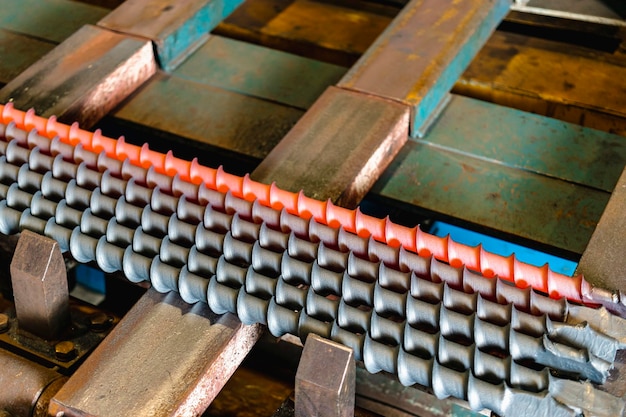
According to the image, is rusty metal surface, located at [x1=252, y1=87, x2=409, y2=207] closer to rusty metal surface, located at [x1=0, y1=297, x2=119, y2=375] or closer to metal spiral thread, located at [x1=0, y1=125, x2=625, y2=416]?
metal spiral thread, located at [x1=0, y1=125, x2=625, y2=416]

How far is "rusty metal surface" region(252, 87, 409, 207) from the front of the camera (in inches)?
68.3

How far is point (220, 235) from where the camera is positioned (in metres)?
1.47

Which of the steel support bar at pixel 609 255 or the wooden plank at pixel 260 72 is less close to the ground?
the steel support bar at pixel 609 255

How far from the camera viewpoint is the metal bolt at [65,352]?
1486 millimetres

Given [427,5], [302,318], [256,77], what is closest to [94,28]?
[256,77]

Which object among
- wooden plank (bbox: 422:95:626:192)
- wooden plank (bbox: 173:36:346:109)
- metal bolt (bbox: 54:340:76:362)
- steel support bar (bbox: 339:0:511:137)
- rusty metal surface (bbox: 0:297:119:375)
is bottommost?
rusty metal surface (bbox: 0:297:119:375)

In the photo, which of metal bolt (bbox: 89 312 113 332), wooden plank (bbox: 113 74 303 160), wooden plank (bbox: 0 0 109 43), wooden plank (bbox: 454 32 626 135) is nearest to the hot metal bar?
metal bolt (bbox: 89 312 113 332)

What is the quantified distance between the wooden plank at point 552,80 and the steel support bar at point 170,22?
753 millimetres

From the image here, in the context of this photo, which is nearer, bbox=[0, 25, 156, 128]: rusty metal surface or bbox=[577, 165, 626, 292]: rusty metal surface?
bbox=[577, 165, 626, 292]: rusty metal surface

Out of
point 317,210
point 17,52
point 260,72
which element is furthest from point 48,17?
point 317,210

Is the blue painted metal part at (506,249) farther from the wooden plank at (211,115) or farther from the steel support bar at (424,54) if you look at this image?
the wooden plank at (211,115)

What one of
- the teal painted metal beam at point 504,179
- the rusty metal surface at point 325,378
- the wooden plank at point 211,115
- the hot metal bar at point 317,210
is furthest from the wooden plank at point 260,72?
the rusty metal surface at point 325,378

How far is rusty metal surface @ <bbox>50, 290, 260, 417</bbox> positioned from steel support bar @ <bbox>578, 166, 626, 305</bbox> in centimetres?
61

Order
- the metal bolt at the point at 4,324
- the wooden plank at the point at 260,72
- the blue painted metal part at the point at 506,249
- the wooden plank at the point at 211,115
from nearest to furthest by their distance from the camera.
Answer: the metal bolt at the point at 4,324
the wooden plank at the point at 211,115
the wooden plank at the point at 260,72
the blue painted metal part at the point at 506,249
